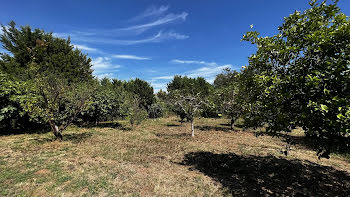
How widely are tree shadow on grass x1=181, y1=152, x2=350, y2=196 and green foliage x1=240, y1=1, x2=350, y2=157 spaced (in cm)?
268

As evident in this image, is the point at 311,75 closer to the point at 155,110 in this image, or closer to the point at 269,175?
the point at 269,175

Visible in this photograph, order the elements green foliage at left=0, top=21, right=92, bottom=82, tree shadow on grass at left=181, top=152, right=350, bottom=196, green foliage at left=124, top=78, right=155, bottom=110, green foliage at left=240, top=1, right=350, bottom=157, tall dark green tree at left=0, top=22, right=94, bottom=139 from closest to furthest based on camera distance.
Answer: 1. green foliage at left=240, top=1, right=350, bottom=157
2. tree shadow on grass at left=181, top=152, right=350, bottom=196
3. tall dark green tree at left=0, top=22, right=94, bottom=139
4. green foliage at left=0, top=21, right=92, bottom=82
5. green foliage at left=124, top=78, right=155, bottom=110

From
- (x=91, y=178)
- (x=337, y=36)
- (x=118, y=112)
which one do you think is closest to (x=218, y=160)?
(x=91, y=178)

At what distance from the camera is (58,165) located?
310 inches

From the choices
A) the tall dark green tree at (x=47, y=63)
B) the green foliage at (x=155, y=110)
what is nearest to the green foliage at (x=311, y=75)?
the tall dark green tree at (x=47, y=63)

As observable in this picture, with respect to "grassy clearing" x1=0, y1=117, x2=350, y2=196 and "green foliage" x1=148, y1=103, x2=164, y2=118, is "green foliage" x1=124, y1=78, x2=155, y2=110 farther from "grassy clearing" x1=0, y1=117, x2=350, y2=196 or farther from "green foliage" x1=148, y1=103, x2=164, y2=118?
"grassy clearing" x1=0, y1=117, x2=350, y2=196

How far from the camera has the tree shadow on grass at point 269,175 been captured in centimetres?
605

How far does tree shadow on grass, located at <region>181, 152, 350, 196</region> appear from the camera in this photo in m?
6.05

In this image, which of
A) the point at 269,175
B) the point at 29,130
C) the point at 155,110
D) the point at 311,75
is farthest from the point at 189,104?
the point at 155,110

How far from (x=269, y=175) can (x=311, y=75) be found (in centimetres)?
526

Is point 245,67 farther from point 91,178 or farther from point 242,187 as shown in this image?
point 91,178

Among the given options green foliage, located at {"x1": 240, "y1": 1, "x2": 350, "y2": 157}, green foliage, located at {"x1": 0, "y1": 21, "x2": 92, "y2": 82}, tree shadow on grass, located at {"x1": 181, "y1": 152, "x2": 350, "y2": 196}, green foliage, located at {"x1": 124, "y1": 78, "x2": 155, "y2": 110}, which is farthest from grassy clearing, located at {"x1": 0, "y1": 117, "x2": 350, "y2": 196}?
green foliage, located at {"x1": 124, "y1": 78, "x2": 155, "y2": 110}

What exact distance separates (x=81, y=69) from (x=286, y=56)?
2778 centimetres

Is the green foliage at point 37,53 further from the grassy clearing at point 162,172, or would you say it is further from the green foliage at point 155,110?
the green foliage at point 155,110
